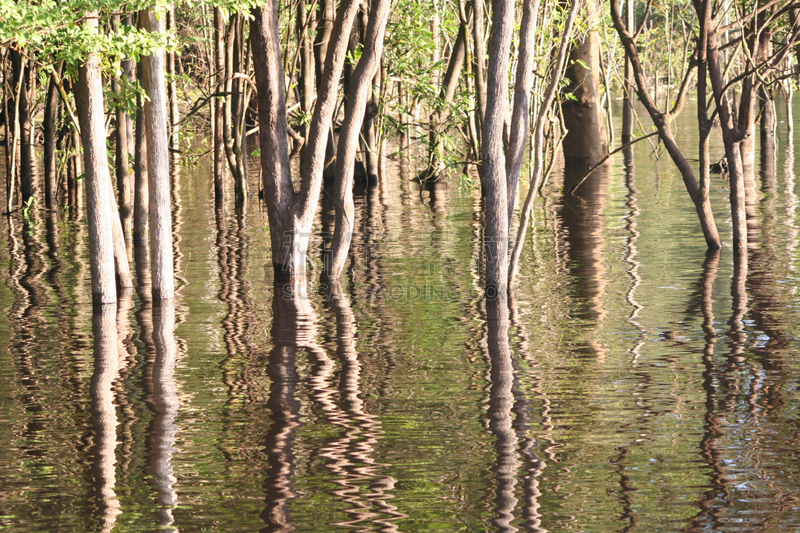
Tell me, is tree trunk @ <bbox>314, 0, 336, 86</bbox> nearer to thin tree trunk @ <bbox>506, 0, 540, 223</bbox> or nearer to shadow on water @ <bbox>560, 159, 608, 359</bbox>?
shadow on water @ <bbox>560, 159, 608, 359</bbox>

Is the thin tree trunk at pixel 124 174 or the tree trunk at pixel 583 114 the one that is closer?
the thin tree trunk at pixel 124 174

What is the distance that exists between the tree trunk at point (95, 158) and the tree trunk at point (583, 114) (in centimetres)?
1664

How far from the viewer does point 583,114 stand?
26.0 metres

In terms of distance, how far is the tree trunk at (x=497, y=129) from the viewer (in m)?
10.6

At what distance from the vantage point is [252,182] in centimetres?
2661

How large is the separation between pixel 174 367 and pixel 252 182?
60.1 feet

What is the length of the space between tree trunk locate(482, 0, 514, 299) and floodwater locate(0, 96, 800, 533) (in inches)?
34.1

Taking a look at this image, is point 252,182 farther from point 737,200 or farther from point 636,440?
point 636,440

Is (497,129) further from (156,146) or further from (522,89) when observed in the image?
(156,146)

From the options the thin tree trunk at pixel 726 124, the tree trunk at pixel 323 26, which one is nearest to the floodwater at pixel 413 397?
the thin tree trunk at pixel 726 124

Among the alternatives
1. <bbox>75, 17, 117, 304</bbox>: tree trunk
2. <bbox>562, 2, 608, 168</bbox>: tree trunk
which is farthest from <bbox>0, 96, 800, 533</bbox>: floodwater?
<bbox>562, 2, 608, 168</bbox>: tree trunk

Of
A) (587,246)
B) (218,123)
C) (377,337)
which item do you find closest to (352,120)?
(377,337)

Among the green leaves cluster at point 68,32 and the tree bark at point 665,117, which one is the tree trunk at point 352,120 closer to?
the green leaves cluster at point 68,32

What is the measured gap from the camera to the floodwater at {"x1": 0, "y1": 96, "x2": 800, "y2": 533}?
5641mm
